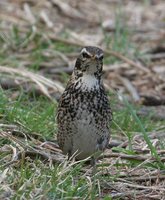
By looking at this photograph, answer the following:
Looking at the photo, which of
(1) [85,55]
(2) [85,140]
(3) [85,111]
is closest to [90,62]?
(1) [85,55]

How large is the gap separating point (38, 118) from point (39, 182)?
6.25 ft

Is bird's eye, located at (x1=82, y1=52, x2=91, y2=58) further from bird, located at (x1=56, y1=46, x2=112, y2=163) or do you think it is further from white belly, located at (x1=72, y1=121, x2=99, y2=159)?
white belly, located at (x1=72, y1=121, x2=99, y2=159)

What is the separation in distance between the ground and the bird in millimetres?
168

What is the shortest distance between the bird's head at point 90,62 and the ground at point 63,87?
1.06ft

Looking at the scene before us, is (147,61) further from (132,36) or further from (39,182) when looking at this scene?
(39,182)

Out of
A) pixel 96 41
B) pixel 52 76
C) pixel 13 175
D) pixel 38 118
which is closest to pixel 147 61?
pixel 96 41

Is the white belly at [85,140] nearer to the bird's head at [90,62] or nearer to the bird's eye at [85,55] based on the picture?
the bird's head at [90,62]

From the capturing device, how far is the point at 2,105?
720 centimetres

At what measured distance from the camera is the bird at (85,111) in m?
6.33

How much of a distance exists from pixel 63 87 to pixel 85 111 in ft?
8.15

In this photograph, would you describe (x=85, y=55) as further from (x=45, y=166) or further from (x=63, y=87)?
(x=63, y=87)

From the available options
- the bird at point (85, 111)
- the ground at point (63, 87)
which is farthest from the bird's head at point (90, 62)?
the ground at point (63, 87)

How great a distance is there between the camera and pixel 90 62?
6.38 meters

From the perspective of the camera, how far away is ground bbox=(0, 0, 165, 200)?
5.77 m
